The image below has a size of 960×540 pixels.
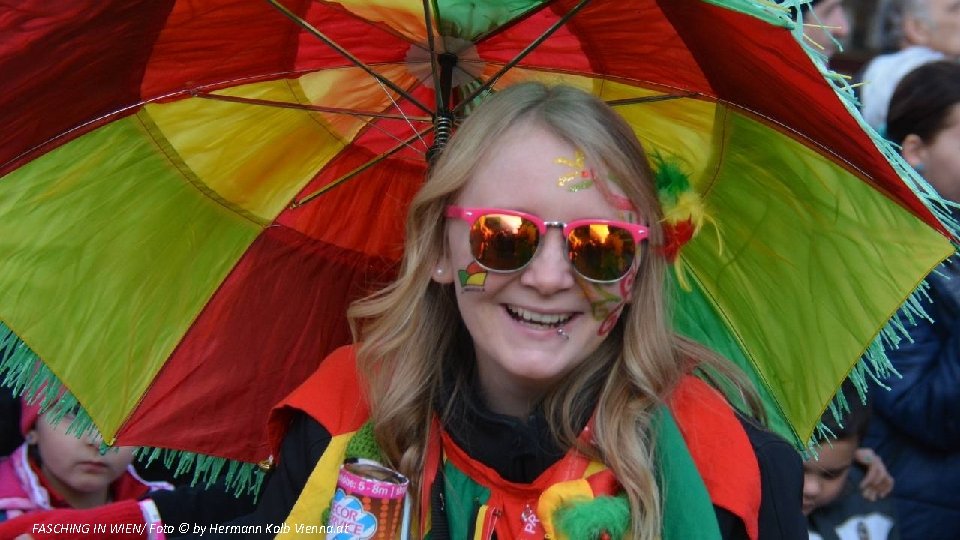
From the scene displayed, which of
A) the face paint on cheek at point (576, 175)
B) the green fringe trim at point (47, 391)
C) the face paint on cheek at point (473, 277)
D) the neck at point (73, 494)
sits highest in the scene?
the face paint on cheek at point (576, 175)

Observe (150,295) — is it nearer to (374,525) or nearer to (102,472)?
(374,525)

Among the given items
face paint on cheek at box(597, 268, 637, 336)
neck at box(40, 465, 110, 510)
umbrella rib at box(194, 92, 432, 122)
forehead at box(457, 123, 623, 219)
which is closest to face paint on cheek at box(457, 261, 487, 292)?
forehead at box(457, 123, 623, 219)

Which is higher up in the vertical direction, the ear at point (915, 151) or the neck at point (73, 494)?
the ear at point (915, 151)

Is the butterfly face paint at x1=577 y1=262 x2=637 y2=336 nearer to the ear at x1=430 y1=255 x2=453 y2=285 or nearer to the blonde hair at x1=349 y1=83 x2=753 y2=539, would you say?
the blonde hair at x1=349 y1=83 x2=753 y2=539

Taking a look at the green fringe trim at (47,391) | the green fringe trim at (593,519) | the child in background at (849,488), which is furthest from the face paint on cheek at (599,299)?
the child in background at (849,488)

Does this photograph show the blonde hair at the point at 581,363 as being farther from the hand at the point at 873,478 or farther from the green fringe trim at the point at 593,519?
the hand at the point at 873,478

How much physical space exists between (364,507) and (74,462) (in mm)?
1690

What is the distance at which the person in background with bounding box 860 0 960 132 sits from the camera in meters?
4.41

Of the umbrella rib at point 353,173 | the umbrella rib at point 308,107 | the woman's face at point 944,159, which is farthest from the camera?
the woman's face at point 944,159

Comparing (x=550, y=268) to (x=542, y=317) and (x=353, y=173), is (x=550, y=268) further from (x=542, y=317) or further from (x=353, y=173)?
(x=353, y=173)

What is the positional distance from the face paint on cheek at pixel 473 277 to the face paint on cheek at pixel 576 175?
0.21 meters

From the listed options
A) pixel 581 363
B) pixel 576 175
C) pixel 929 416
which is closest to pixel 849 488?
pixel 929 416

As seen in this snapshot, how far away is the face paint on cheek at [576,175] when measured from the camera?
225 centimetres

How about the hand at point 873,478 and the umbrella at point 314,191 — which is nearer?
the umbrella at point 314,191
